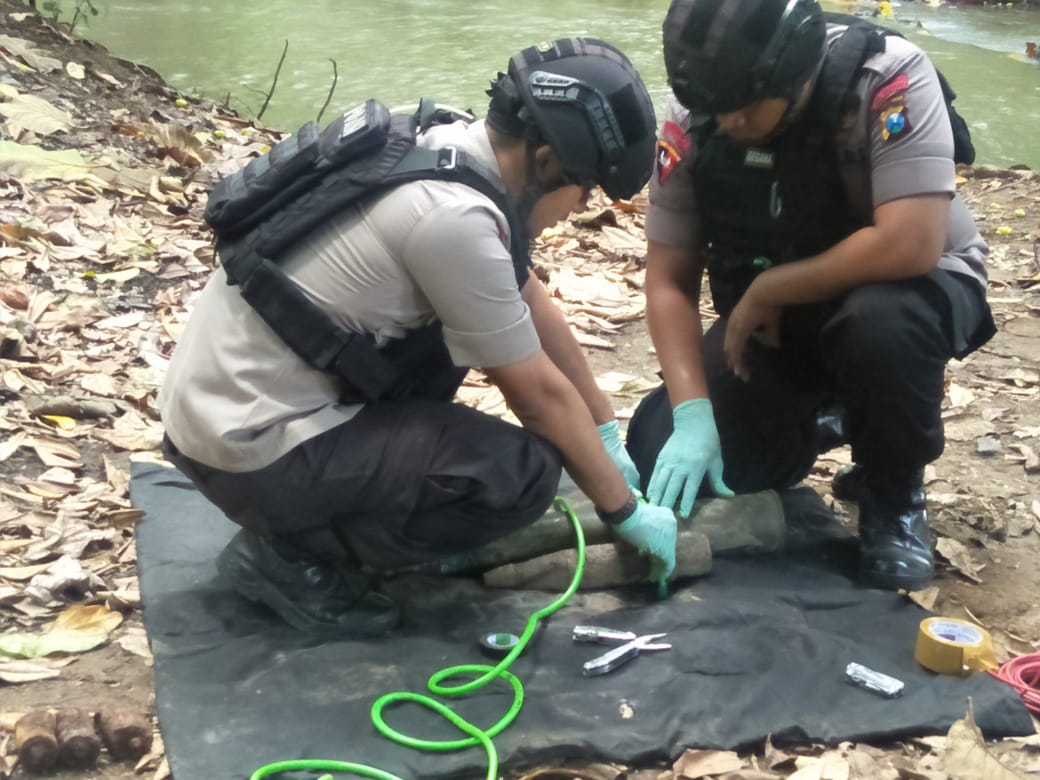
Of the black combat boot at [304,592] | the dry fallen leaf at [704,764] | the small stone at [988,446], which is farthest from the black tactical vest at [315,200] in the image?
the small stone at [988,446]

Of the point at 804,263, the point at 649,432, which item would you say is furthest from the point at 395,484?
the point at 804,263

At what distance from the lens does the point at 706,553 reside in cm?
290

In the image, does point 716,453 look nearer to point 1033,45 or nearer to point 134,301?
point 134,301

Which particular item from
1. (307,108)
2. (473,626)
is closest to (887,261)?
(473,626)

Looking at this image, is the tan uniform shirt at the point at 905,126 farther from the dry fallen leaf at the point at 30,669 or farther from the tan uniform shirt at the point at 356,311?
the dry fallen leaf at the point at 30,669

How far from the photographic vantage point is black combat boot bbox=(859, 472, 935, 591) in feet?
9.67

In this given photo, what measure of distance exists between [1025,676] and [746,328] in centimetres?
103

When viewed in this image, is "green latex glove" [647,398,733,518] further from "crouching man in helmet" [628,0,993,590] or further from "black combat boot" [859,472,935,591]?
"black combat boot" [859,472,935,591]

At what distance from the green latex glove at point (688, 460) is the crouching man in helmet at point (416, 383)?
27 cm

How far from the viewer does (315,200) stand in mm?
2418

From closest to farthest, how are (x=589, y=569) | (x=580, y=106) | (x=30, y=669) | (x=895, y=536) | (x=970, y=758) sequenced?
(x=970, y=758) < (x=580, y=106) < (x=30, y=669) < (x=589, y=569) < (x=895, y=536)

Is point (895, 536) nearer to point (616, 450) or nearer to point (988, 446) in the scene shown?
point (616, 450)

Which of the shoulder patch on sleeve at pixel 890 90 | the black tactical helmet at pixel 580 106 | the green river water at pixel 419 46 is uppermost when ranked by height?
the shoulder patch on sleeve at pixel 890 90

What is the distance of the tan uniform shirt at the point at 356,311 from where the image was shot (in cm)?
236
